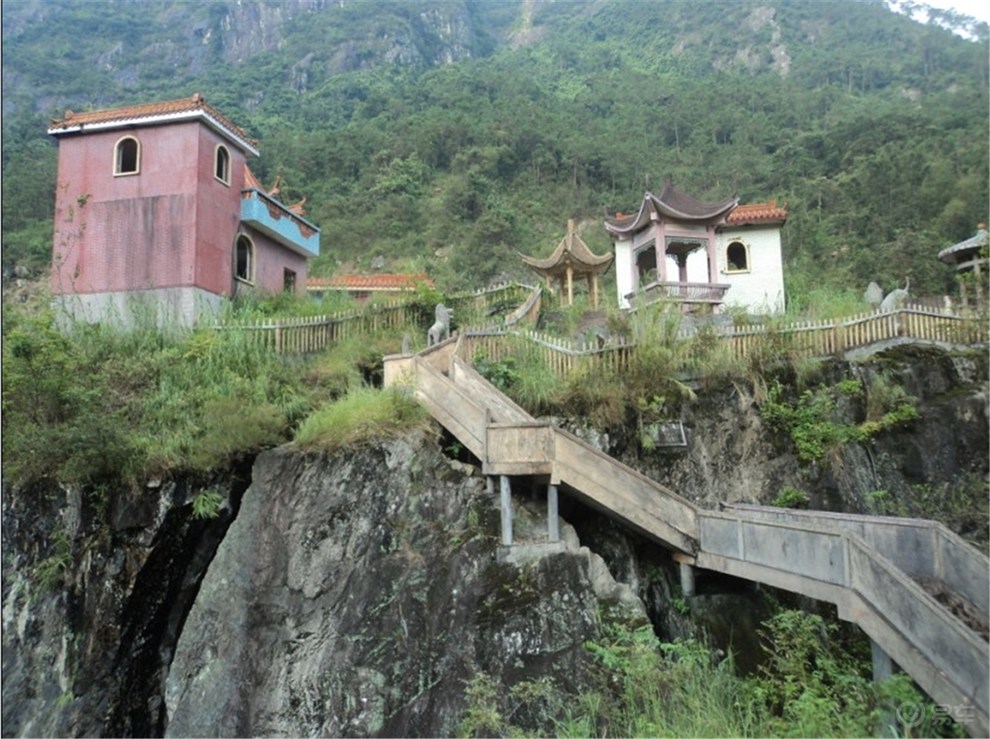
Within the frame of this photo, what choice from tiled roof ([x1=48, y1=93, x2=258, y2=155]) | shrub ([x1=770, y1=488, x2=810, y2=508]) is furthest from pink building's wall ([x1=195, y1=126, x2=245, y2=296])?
shrub ([x1=770, y1=488, x2=810, y2=508])

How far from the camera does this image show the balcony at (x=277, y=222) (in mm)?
18328

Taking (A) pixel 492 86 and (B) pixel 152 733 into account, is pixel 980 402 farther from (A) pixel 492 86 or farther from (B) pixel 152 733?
(A) pixel 492 86

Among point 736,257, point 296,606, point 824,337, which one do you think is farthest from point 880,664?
point 736,257

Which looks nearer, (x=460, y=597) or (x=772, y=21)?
(x=460, y=597)

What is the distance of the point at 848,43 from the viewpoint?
7044 centimetres

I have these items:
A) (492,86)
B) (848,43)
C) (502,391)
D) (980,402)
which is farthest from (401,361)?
(848,43)

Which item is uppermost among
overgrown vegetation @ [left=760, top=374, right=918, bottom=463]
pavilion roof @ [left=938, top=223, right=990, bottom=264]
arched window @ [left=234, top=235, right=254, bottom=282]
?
arched window @ [left=234, top=235, right=254, bottom=282]

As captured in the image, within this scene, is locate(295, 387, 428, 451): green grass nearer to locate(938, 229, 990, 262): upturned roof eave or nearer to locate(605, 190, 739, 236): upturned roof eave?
locate(605, 190, 739, 236): upturned roof eave

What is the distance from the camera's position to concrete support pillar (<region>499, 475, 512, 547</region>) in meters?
9.98

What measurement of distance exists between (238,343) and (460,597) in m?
7.56

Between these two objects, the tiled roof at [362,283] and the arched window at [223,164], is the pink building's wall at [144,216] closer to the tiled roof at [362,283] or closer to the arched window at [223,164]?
the arched window at [223,164]

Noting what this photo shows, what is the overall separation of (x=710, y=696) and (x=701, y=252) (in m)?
16.7

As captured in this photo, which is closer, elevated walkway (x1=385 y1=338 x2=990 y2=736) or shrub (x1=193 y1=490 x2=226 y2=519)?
elevated walkway (x1=385 y1=338 x2=990 y2=736)

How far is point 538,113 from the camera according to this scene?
177 ft
